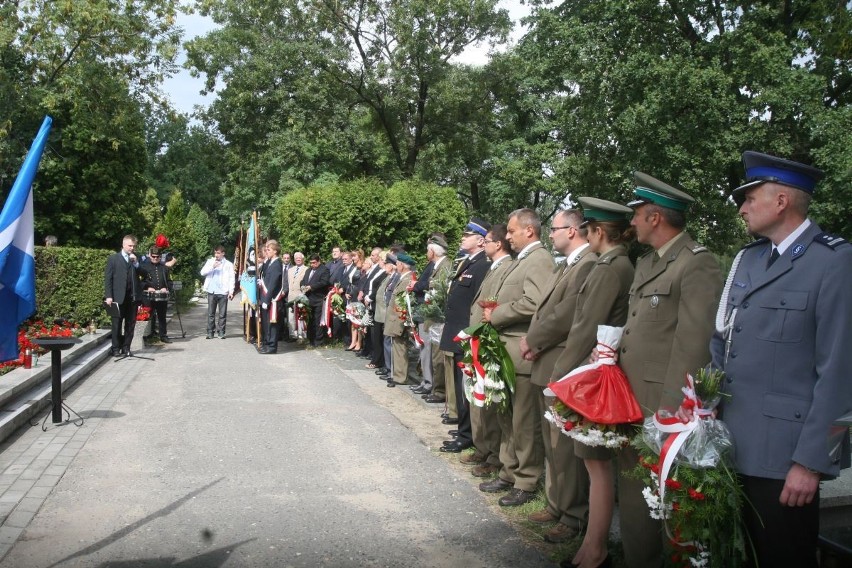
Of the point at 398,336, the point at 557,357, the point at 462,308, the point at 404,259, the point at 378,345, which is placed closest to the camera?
the point at 557,357

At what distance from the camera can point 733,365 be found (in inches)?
133

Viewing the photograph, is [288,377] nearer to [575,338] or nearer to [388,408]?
[388,408]

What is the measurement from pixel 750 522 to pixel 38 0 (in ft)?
79.0

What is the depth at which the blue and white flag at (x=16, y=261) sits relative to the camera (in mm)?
5613

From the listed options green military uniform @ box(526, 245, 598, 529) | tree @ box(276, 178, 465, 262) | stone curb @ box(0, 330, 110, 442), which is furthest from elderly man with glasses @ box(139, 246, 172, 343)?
green military uniform @ box(526, 245, 598, 529)

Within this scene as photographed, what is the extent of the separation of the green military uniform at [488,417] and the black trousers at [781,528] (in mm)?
3422

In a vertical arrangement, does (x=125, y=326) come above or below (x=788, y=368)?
below

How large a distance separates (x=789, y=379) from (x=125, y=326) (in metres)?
13.8

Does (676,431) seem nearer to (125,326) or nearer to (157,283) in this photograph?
(125,326)

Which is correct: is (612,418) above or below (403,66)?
below

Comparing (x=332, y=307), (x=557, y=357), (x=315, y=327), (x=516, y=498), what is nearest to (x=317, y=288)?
(x=332, y=307)

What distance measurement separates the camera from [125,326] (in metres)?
14.9

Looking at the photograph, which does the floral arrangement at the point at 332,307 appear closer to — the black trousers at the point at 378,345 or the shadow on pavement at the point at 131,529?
the black trousers at the point at 378,345

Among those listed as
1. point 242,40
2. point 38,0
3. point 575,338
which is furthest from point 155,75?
point 575,338
